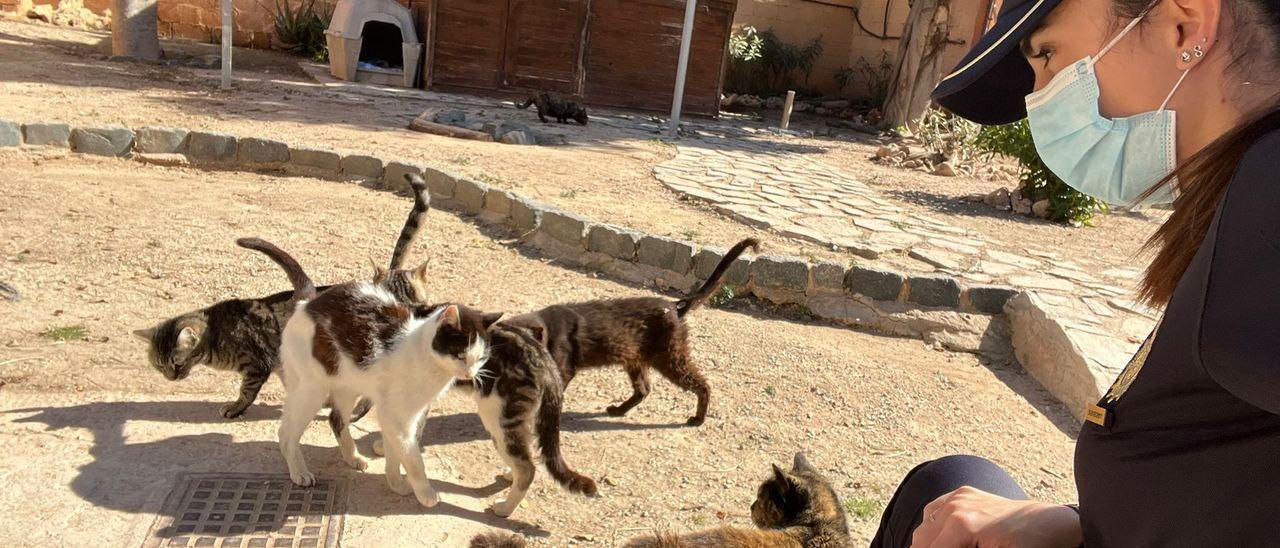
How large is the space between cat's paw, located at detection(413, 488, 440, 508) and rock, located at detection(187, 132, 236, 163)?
241 inches

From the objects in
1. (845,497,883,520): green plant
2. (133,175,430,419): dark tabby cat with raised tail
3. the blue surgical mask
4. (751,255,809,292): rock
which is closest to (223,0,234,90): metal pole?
(751,255,809,292): rock

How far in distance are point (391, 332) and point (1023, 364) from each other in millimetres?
4329

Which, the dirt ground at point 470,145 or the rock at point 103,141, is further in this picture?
the dirt ground at point 470,145

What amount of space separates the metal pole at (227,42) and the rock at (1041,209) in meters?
9.99

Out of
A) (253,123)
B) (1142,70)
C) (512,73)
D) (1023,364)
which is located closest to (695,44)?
(512,73)

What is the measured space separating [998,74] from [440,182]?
678 centimetres

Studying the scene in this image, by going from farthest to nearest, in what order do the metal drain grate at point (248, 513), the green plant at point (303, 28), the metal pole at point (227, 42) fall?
the green plant at point (303, 28), the metal pole at point (227, 42), the metal drain grate at point (248, 513)

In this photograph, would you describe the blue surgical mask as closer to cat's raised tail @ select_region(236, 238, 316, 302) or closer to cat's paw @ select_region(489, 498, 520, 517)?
cat's paw @ select_region(489, 498, 520, 517)

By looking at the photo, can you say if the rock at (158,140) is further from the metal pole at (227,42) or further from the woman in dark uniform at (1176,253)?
the woman in dark uniform at (1176,253)

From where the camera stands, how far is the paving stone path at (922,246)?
232 inches

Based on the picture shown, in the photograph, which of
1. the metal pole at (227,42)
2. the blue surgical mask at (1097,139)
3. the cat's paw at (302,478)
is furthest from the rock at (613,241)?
the metal pole at (227,42)

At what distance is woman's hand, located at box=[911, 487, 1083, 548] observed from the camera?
1614 millimetres

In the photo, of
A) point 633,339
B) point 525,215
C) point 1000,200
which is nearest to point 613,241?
point 525,215

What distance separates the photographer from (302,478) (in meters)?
3.53
